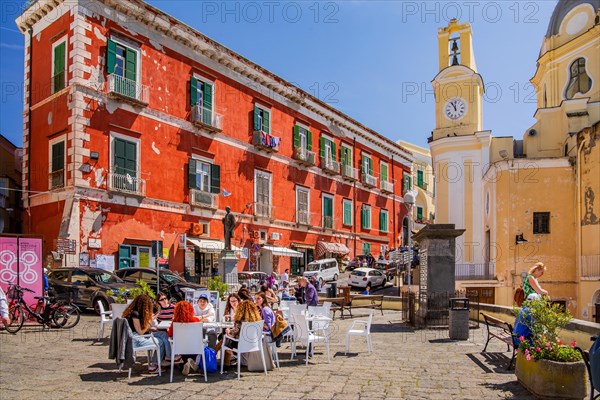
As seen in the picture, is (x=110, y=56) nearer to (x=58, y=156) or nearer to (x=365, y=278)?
(x=58, y=156)

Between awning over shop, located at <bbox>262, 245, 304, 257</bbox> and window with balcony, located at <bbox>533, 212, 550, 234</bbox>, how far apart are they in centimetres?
1318

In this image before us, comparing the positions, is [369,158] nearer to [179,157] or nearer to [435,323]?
[179,157]

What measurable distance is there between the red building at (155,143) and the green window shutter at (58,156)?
0.06 meters

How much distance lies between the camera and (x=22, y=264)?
13695 millimetres

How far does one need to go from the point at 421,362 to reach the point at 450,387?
187cm

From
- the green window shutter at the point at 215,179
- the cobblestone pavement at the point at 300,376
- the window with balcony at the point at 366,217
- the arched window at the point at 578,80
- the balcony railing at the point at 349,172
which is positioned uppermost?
the arched window at the point at 578,80

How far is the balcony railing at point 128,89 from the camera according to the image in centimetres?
2198

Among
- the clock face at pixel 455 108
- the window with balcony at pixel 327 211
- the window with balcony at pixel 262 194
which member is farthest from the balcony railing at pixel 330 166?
the clock face at pixel 455 108

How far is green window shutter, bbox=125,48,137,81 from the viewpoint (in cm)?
2303

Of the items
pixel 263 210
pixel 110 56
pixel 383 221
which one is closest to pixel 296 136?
pixel 263 210

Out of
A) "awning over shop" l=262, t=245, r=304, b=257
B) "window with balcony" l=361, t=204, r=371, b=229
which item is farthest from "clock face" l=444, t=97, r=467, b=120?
"window with balcony" l=361, t=204, r=371, b=229

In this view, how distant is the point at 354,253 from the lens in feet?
132

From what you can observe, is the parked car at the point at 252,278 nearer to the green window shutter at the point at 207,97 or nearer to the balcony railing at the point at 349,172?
the green window shutter at the point at 207,97

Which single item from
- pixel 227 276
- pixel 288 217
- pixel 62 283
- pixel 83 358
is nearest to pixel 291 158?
pixel 288 217
